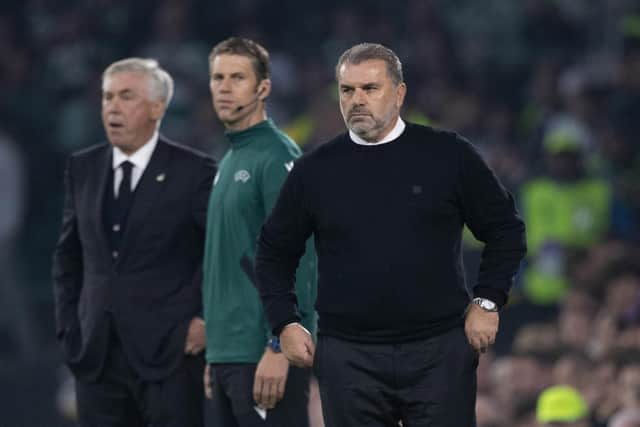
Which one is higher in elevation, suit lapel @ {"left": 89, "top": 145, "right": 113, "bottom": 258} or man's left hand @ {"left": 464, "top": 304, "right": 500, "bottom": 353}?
suit lapel @ {"left": 89, "top": 145, "right": 113, "bottom": 258}

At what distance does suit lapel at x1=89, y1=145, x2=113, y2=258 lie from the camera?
21.2 ft

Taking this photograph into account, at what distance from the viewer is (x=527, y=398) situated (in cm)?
948

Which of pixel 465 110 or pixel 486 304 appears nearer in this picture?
pixel 486 304

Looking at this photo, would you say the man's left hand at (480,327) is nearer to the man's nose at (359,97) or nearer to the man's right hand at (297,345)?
the man's right hand at (297,345)

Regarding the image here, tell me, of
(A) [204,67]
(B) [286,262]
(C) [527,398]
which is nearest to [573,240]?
(C) [527,398]

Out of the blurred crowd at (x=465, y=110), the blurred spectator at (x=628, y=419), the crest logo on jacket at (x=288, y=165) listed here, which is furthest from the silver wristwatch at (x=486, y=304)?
the blurred crowd at (x=465, y=110)

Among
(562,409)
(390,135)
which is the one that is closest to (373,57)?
(390,135)

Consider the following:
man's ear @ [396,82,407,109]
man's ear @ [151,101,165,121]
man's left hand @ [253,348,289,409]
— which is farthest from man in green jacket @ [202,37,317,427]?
man's ear @ [396,82,407,109]

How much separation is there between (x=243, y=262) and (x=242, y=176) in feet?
1.04

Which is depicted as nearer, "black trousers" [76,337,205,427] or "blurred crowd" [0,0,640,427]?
"black trousers" [76,337,205,427]

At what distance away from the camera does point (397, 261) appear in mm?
5289

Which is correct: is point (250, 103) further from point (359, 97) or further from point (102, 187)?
point (359, 97)

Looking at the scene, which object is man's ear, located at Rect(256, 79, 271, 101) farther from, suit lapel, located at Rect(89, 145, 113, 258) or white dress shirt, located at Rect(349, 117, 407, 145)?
white dress shirt, located at Rect(349, 117, 407, 145)

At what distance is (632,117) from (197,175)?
17.6ft
